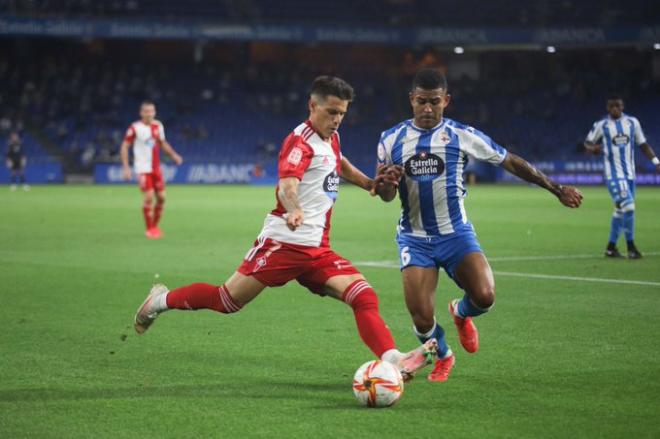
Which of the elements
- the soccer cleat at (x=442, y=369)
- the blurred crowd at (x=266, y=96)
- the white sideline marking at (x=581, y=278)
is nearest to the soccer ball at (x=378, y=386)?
the soccer cleat at (x=442, y=369)

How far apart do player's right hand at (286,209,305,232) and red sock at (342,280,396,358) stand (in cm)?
65

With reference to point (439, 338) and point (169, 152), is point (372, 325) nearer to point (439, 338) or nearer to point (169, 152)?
point (439, 338)

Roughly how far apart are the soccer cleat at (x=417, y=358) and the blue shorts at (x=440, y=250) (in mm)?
604

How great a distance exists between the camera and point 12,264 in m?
15.1

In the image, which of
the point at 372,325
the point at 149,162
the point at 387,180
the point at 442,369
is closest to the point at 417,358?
the point at 442,369

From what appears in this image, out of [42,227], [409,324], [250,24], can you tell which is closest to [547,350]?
[409,324]

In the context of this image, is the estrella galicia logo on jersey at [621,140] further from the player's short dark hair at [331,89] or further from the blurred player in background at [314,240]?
the player's short dark hair at [331,89]

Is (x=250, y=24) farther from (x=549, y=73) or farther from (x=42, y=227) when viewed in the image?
(x=42, y=227)

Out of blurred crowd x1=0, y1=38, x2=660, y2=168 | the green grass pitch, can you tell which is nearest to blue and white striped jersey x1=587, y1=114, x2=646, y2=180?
the green grass pitch

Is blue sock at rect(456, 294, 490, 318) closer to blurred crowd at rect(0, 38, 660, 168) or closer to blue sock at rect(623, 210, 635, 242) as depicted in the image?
blue sock at rect(623, 210, 635, 242)

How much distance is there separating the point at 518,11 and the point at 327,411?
1960 inches

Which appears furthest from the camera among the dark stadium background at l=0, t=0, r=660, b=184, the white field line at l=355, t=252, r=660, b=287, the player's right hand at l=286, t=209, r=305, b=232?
the dark stadium background at l=0, t=0, r=660, b=184

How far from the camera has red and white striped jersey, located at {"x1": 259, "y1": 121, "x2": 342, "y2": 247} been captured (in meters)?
7.19

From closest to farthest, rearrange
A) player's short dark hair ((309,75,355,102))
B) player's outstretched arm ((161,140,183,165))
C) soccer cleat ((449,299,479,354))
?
1. player's short dark hair ((309,75,355,102))
2. soccer cleat ((449,299,479,354))
3. player's outstretched arm ((161,140,183,165))
